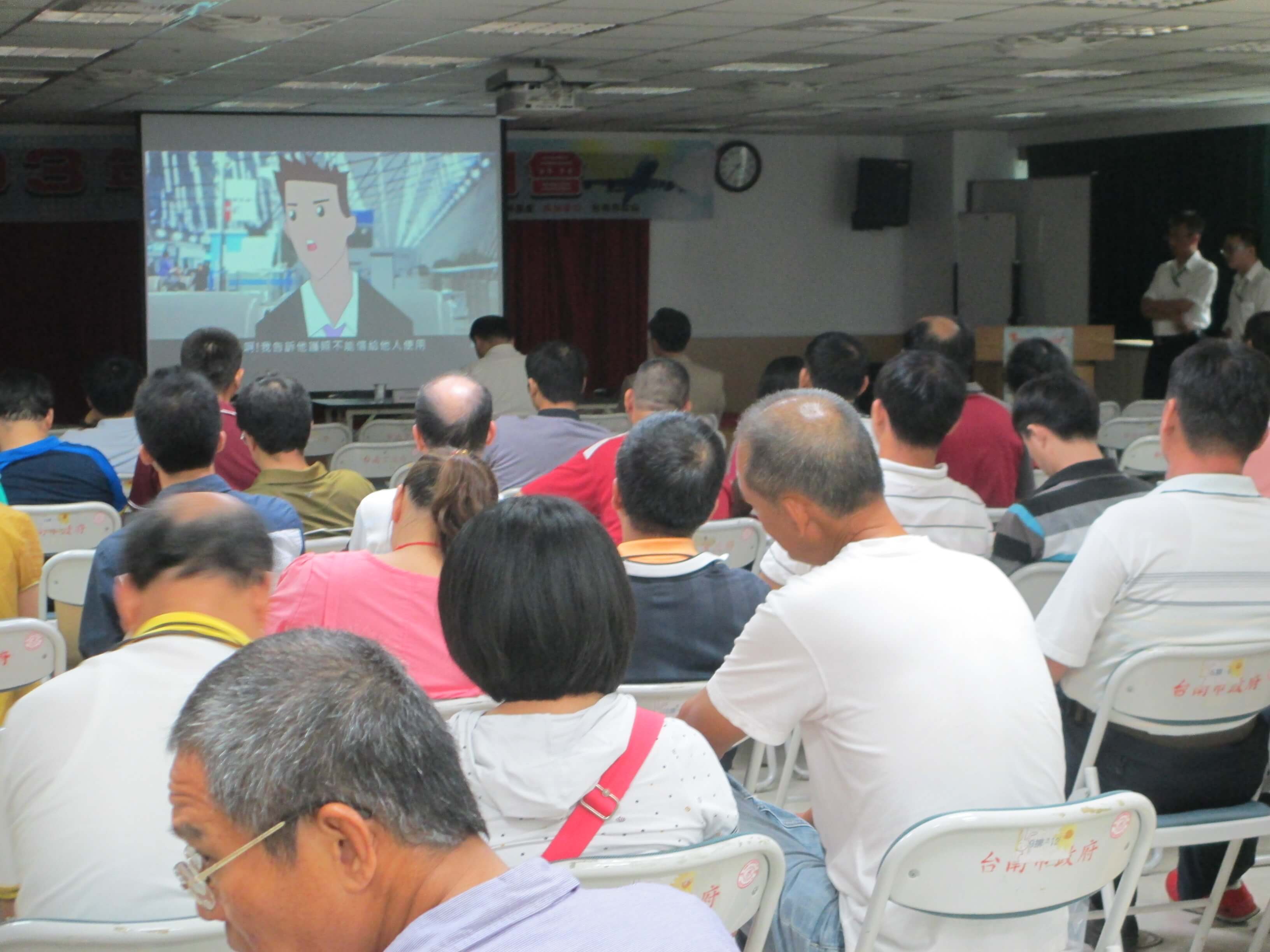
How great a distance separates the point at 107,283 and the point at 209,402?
9.35m

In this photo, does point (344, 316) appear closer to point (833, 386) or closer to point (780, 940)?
point (833, 386)

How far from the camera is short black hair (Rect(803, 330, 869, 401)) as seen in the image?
190 inches

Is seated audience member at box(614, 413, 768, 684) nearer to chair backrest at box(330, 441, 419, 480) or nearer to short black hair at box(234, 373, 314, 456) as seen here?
short black hair at box(234, 373, 314, 456)

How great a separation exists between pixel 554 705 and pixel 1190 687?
4.21ft

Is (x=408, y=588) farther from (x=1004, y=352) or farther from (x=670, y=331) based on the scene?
(x=1004, y=352)

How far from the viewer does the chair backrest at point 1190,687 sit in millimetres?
2324

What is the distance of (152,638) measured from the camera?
1.72 meters

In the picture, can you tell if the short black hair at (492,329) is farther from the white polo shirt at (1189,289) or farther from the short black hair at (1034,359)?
the white polo shirt at (1189,289)

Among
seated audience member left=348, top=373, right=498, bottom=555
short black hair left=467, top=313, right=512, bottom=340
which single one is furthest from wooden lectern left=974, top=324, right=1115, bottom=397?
seated audience member left=348, top=373, right=498, bottom=555

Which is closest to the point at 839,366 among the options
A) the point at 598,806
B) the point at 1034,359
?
the point at 1034,359

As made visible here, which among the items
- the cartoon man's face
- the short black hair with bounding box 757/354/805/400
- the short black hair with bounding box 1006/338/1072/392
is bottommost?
the short black hair with bounding box 757/354/805/400

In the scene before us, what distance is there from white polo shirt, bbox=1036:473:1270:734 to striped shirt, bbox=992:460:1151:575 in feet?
2.04

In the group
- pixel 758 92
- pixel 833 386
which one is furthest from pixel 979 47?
pixel 833 386

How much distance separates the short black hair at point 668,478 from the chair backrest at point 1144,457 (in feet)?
10.3
